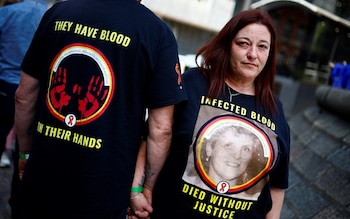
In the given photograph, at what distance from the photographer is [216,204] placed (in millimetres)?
2018

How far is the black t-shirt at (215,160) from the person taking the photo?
6.61 ft

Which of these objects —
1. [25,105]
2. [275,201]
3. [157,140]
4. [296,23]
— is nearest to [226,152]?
[157,140]

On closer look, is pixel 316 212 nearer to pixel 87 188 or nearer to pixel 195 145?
pixel 195 145

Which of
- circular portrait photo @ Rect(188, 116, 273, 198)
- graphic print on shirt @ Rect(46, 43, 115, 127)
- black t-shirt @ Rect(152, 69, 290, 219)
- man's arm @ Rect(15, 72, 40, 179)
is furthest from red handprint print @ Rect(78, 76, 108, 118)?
circular portrait photo @ Rect(188, 116, 273, 198)

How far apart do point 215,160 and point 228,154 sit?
0.26 feet

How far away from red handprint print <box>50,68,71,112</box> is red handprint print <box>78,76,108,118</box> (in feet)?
0.28

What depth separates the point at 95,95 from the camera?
1.70 meters

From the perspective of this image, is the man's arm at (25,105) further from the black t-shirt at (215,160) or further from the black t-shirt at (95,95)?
the black t-shirt at (215,160)

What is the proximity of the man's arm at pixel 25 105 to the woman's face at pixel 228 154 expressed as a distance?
0.98m

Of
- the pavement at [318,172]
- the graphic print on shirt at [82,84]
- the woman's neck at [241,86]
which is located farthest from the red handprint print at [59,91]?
the pavement at [318,172]

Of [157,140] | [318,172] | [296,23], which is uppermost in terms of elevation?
[296,23]

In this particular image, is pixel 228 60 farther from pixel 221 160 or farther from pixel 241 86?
pixel 221 160

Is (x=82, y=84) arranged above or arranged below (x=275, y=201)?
above

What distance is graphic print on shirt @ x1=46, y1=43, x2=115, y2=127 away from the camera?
5.54ft
